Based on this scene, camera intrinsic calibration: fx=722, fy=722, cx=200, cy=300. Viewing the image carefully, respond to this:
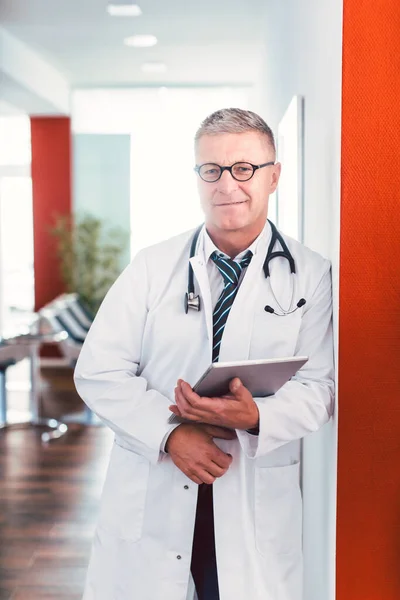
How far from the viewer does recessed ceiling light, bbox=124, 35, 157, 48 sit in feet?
17.9

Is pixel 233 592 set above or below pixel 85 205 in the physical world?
below

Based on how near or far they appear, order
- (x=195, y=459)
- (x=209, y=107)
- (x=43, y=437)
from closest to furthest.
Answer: (x=195, y=459)
(x=43, y=437)
(x=209, y=107)

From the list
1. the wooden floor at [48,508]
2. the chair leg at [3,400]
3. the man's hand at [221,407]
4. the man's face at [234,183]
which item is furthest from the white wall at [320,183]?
the chair leg at [3,400]

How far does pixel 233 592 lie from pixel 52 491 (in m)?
2.65

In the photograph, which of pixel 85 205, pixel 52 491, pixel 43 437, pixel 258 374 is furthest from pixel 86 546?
pixel 85 205

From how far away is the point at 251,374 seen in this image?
1.48 m

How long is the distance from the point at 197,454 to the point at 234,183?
60 cm

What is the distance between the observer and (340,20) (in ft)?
5.30

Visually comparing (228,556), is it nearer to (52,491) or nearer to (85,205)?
(52,491)

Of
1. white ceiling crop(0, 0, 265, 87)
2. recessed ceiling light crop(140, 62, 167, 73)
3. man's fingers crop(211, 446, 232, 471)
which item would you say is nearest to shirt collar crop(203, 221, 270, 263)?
man's fingers crop(211, 446, 232, 471)

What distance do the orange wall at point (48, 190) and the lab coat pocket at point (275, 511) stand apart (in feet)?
21.4

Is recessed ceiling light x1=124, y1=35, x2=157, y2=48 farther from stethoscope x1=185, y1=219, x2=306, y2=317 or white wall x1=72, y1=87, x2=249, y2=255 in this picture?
stethoscope x1=185, y1=219, x2=306, y2=317

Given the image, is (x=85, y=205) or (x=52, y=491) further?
(x=85, y=205)

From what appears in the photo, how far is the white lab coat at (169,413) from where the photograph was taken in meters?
1.66
